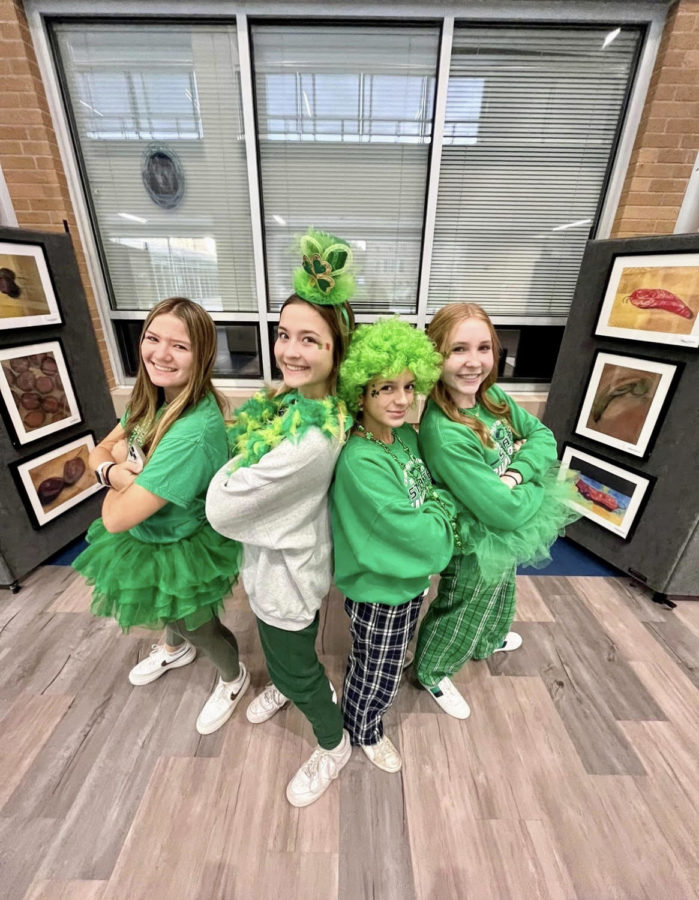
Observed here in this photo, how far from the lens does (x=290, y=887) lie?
1.15 m

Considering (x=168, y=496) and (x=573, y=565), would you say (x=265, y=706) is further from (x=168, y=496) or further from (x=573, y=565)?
(x=573, y=565)

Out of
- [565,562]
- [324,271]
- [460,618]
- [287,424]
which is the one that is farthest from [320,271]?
[565,562]

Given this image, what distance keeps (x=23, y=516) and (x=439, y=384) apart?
2.41 metres

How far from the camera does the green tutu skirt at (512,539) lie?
1.24 meters

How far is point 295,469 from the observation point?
895 millimetres

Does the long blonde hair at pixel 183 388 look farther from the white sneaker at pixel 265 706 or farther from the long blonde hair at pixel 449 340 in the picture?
the white sneaker at pixel 265 706

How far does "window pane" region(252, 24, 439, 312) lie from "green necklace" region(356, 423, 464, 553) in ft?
5.67

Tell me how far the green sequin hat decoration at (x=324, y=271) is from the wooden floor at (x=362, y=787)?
1.65 metres

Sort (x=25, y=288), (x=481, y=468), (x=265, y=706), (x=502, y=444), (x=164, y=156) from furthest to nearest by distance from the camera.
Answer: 1. (x=164, y=156)
2. (x=25, y=288)
3. (x=265, y=706)
4. (x=502, y=444)
5. (x=481, y=468)

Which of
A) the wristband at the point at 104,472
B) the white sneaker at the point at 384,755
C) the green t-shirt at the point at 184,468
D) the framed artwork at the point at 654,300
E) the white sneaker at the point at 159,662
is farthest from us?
the framed artwork at the point at 654,300

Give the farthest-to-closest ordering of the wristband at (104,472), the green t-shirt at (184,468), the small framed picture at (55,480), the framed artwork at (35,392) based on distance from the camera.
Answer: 1. the small framed picture at (55,480)
2. the framed artwork at (35,392)
3. the wristband at (104,472)
4. the green t-shirt at (184,468)

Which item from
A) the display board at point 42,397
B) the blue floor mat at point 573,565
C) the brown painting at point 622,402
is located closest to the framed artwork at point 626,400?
the brown painting at point 622,402

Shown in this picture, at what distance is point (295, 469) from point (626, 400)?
2.14 m

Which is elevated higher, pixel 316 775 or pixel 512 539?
pixel 512 539
